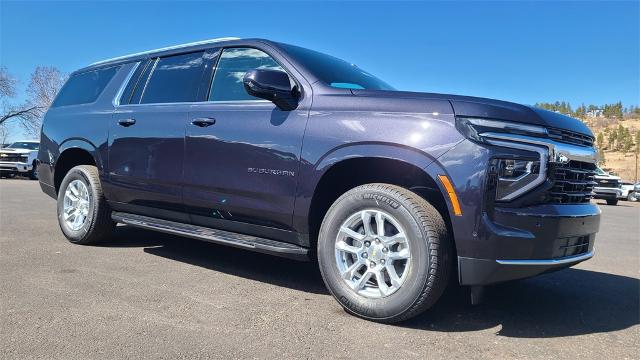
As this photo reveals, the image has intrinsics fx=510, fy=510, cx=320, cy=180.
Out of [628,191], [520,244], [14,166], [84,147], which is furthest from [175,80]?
[628,191]

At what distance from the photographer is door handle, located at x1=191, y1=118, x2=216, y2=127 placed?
407 centimetres

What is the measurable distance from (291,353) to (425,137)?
1447 mm

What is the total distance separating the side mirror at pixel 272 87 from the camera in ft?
11.6

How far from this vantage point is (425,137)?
3043mm

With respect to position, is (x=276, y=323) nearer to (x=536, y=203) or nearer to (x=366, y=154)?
(x=366, y=154)

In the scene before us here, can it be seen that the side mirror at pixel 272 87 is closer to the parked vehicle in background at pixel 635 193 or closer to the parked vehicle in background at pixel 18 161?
the parked vehicle in background at pixel 18 161

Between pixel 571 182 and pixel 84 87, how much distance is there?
16.5ft

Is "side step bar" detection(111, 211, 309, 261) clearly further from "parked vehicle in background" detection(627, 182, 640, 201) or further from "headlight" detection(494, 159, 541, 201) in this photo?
"parked vehicle in background" detection(627, 182, 640, 201)

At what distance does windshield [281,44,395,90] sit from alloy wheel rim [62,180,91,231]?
2.72 m

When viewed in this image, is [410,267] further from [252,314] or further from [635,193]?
[635,193]

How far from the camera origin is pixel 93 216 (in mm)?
5098

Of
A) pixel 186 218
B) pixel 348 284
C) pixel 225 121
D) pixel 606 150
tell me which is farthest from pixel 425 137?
pixel 606 150

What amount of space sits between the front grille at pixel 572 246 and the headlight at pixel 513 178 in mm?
435

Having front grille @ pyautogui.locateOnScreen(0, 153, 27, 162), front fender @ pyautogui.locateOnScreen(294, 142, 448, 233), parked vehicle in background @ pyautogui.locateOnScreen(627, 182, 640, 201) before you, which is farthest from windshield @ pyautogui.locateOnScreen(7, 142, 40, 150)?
parked vehicle in background @ pyautogui.locateOnScreen(627, 182, 640, 201)
